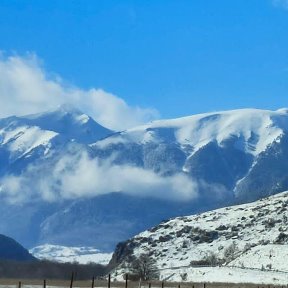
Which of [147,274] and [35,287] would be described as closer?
[35,287]

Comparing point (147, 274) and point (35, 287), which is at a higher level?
point (147, 274)

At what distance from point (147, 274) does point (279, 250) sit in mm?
35835

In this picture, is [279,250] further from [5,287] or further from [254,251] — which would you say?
[5,287]

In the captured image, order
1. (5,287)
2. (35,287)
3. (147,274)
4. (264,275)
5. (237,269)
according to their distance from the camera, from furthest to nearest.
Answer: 1. (147,274)
2. (237,269)
3. (264,275)
4. (35,287)
5. (5,287)

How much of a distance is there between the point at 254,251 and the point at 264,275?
52020mm

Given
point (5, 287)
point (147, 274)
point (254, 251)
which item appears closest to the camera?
point (5, 287)

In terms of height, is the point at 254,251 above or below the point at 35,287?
above

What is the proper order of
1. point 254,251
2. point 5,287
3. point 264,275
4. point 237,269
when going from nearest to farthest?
point 5,287, point 264,275, point 237,269, point 254,251

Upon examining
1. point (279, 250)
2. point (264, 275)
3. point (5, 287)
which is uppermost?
point (279, 250)

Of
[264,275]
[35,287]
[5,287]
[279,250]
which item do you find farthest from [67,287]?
[279,250]

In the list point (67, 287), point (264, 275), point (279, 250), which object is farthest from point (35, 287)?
point (279, 250)

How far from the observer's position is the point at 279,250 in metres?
191

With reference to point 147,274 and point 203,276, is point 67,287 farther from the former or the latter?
point 147,274

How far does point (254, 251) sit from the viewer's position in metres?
197
